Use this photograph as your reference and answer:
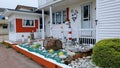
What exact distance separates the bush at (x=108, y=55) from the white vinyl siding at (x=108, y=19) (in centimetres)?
211

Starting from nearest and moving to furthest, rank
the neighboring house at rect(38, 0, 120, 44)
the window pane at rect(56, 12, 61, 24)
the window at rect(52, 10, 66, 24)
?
the neighboring house at rect(38, 0, 120, 44), the window at rect(52, 10, 66, 24), the window pane at rect(56, 12, 61, 24)

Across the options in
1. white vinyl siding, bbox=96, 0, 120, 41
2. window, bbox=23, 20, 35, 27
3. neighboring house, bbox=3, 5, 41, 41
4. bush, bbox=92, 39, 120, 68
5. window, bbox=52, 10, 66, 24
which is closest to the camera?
bush, bbox=92, 39, 120, 68

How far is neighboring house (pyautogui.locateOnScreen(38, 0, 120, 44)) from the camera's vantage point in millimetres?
6152

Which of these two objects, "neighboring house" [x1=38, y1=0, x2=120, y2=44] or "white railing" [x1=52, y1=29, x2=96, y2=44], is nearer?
"neighboring house" [x1=38, y1=0, x2=120, y2=44]

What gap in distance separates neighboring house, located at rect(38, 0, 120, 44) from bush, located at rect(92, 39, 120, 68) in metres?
2.15

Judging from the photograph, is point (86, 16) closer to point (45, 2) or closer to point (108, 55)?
point (45, 2)

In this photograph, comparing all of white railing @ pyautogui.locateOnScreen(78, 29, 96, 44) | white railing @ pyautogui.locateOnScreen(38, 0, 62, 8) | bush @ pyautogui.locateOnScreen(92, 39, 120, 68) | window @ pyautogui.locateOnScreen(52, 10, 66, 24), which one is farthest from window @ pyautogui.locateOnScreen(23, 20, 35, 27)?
bush @ pyautogui.locateOnScreen(92, 39, 120, 68)

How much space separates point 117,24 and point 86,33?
3.64 metres

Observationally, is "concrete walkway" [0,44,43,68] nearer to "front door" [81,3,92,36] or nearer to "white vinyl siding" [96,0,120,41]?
"white vinyl siding" [96,0,120,41]

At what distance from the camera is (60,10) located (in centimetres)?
1401

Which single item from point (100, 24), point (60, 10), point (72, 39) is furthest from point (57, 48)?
point (60, 10)

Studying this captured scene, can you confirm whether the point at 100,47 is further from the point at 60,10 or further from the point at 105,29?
the point at 60,10

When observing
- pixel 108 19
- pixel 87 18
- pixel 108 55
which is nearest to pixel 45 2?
pixel 87 18

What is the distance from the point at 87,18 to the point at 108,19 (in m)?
4.27
